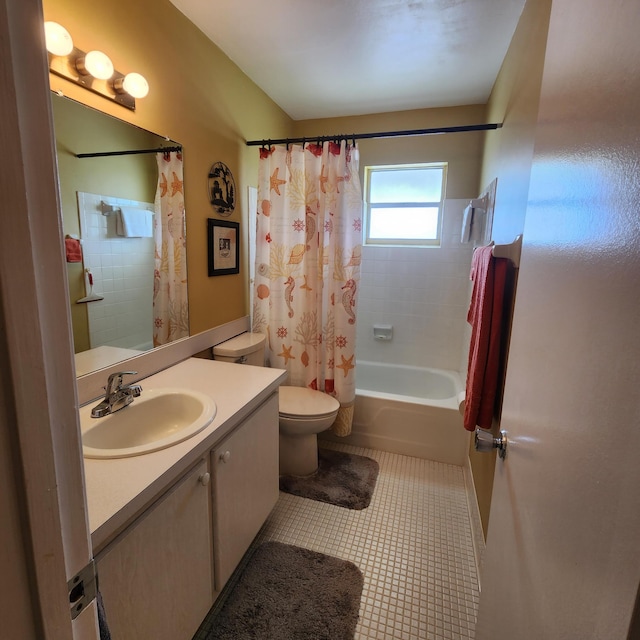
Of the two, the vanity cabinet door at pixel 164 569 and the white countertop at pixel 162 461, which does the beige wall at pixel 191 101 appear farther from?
the vanity cabinet door at pixel 164 569

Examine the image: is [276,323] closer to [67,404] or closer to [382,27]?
[382,27]

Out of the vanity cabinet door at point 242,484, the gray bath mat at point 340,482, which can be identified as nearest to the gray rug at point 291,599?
the vanity cabinet door at point 242,484

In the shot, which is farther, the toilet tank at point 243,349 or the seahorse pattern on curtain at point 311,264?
the seahorse pattern on curtain at point 311,264

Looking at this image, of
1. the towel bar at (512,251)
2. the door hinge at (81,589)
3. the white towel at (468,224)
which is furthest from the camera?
the white towel at (468,224)

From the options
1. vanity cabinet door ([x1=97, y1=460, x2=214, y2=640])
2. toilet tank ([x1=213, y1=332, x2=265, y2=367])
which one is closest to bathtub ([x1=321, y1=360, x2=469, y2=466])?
toilet tank ([x1=213, y1=332, x2=265, y2=367])

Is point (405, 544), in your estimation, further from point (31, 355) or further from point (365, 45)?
point (365, 45)

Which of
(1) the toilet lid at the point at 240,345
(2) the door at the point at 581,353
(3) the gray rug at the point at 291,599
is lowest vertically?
(3) the gray rug at the point at 291,599

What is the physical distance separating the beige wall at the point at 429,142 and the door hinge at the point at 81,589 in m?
3.17

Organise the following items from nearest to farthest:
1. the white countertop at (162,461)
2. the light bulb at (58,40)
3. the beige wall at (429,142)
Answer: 1. the white countertop at (162,461)
2. the light bulb at (58,40)
3. the beige wall at (429,142)

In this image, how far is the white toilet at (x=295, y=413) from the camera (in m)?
2.11

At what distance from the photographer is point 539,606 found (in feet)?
2.09

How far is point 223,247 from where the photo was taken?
2221mm

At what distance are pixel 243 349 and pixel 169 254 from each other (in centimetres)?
70

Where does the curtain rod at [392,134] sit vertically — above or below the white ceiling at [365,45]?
below
